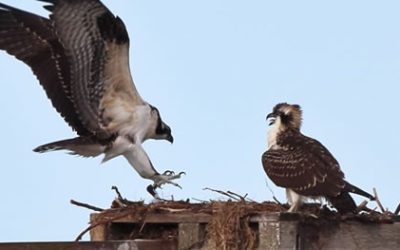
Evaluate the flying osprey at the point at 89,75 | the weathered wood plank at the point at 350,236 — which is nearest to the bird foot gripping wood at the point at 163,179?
the flying osprey at the point at 89,75

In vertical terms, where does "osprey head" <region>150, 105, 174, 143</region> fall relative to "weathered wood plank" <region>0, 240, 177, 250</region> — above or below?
above

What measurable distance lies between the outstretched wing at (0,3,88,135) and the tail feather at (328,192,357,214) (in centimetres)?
267

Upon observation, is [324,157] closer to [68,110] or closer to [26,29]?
[68,110]

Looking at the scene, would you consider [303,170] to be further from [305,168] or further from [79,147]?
[79,147]

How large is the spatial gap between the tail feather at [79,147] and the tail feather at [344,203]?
8.02 feet

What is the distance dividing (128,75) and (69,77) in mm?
564

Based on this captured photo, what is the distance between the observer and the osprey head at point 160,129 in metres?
9.33

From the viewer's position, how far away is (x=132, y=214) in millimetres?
7359

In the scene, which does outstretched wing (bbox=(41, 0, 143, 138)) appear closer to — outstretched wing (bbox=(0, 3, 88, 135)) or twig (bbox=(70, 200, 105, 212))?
outstretched wing (bbox=(0, 3, 88, 135))

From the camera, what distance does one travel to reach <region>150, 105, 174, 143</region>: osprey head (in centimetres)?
933

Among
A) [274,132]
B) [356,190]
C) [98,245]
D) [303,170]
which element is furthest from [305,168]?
[98,245]

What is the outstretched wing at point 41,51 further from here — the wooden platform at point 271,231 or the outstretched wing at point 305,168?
the wooden platform at point 271,231

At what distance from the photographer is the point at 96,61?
28.2 feet

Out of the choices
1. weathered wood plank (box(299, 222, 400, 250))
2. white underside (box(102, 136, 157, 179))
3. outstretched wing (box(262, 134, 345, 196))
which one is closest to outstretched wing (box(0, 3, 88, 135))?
white underside (box(102, 136, 157, 179))
